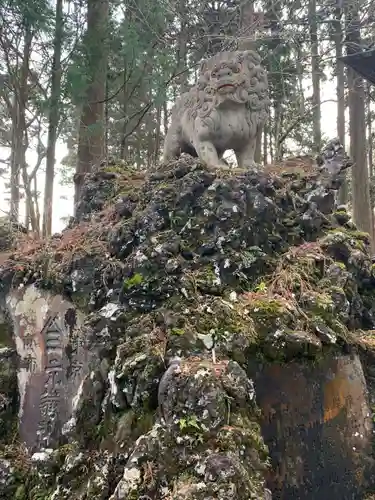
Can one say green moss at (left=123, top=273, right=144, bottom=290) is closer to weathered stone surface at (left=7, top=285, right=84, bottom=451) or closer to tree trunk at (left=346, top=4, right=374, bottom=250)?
weathered stone surface at (left=7, top=285, right=84, bottom=451)

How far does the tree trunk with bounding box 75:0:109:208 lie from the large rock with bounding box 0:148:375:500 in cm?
316

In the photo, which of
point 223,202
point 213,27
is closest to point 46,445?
point 223,202

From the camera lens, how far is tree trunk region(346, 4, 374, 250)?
800 cm

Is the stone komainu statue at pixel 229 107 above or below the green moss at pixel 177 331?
above

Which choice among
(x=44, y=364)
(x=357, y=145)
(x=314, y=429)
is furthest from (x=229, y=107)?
(x=357, y=145)

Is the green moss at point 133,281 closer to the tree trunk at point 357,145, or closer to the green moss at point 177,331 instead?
the green moss at point 177,331

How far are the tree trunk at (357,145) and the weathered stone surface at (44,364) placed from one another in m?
5.64

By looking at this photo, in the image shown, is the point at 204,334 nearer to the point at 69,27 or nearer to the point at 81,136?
the point at 81,136

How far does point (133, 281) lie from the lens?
2.90 meters

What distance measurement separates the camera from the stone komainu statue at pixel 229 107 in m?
4.39

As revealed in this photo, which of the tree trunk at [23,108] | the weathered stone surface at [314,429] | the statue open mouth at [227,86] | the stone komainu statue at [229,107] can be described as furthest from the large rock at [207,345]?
the tree trunk at [23,108]

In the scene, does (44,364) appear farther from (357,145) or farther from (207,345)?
(357,145)

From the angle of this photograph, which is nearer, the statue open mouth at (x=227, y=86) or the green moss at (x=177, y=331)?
the green moss at (x=177, y=331)

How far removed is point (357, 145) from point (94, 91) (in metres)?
4.46
